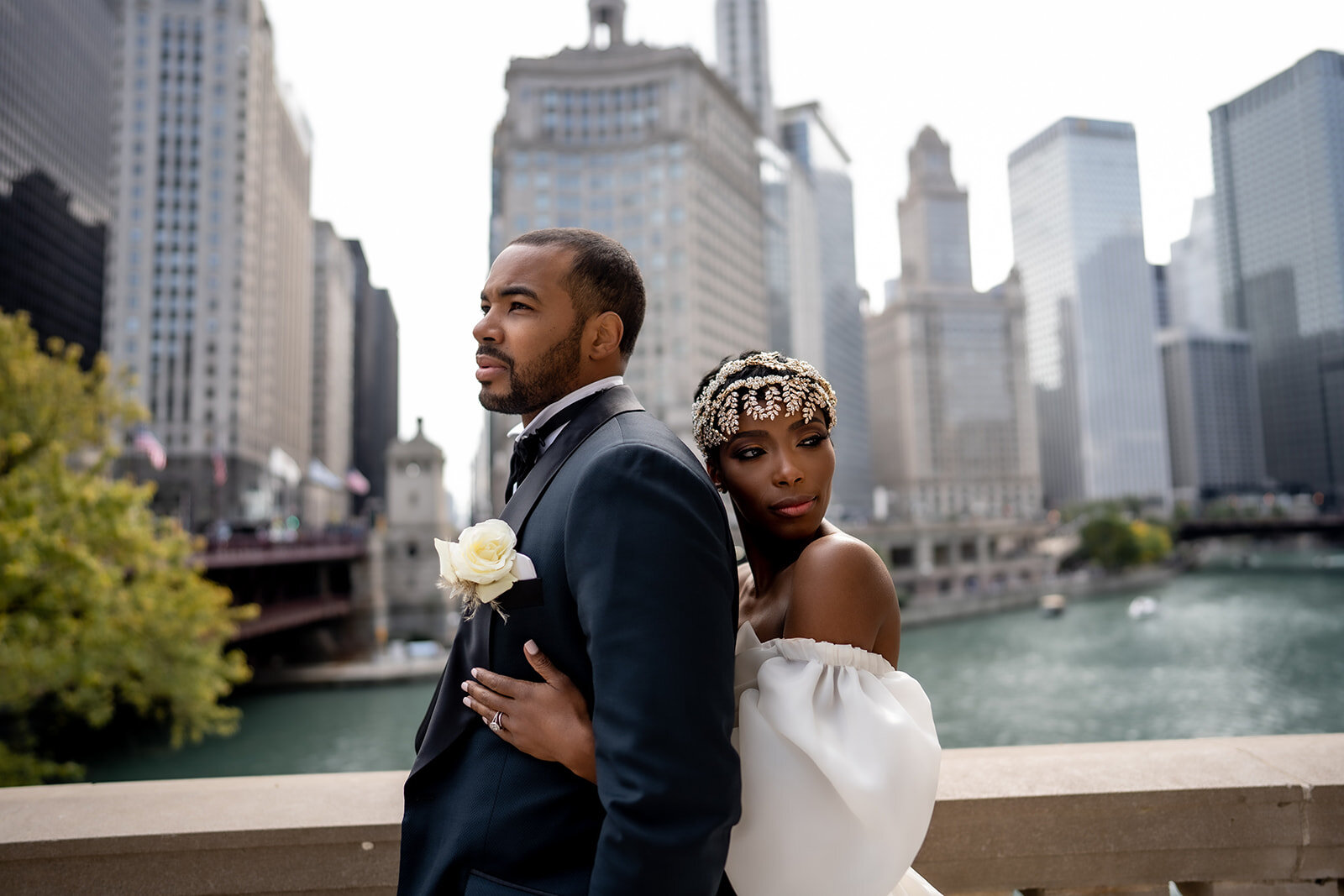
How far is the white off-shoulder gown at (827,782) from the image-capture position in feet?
7.20

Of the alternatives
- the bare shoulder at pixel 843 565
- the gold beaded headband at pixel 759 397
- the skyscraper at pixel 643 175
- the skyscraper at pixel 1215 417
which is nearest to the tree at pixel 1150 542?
the skyscraper at pixel 643 175

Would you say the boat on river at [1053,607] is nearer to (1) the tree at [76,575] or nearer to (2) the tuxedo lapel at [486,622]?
(1) the tree at [76,575]

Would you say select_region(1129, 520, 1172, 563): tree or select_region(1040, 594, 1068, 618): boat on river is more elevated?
select_region(1129, 520, 1172, 563): tree

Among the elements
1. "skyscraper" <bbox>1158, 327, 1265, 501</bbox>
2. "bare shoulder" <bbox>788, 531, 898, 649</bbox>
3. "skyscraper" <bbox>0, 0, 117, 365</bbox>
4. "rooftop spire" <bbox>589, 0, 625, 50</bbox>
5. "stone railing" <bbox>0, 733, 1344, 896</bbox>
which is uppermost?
"rooftop spire" <bbox>589, 0, 625, 50</bbox>

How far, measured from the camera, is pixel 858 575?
7.77ft

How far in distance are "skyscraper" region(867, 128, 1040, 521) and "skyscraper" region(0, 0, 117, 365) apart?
444 feet

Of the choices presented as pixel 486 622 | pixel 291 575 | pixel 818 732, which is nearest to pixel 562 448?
pixel 486 622

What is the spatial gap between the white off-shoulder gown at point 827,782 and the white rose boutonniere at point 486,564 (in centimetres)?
78

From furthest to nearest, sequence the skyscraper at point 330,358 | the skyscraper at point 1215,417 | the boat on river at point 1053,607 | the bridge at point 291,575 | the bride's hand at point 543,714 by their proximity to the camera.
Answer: the skyscraper at point 1215,417 → the skyscraper at point 330,358 → the boat on river at point 1053,607 → the bridge at point 291,575 → the bride's hand at point 543,714

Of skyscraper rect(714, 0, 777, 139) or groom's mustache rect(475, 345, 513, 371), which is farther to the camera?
skyscraper rect(714, 0, 777, 139)

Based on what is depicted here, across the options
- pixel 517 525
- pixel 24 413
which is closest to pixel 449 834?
pixel 517 525

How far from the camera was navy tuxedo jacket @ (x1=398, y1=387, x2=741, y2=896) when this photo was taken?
173 cm

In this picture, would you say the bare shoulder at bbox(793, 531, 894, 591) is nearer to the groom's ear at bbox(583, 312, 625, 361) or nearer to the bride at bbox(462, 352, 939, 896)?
the bride at bbox(462, 352, 939, 896)

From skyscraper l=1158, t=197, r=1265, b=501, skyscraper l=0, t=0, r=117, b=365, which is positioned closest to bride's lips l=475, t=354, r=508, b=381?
skyscraper l=0, t=0, r=117, b=365
